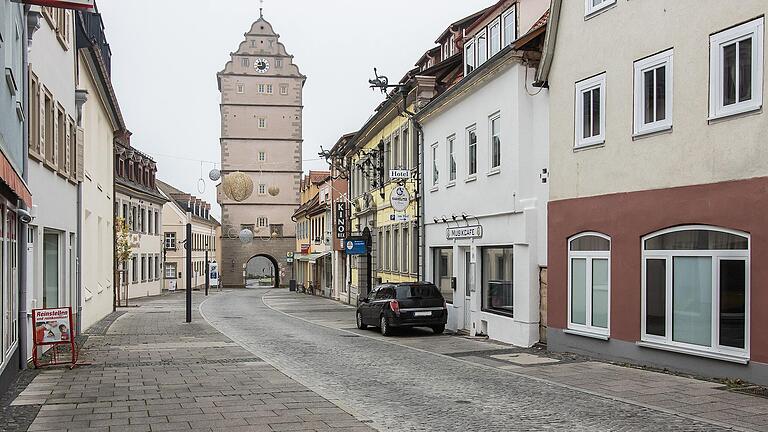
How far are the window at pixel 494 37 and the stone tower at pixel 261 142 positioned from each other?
52.1 m

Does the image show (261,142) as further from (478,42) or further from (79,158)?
→ (79,158)

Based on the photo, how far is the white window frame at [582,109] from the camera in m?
16.0

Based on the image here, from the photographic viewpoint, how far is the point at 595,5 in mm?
16297

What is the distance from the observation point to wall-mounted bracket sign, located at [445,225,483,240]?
22228mm

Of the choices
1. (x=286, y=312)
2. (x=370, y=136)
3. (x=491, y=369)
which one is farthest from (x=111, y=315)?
(x=491, y=369)

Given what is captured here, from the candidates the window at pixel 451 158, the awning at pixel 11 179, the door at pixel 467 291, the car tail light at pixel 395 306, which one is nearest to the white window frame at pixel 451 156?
the window at pixel 451 158

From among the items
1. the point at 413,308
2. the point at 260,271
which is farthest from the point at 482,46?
the point at 260,271

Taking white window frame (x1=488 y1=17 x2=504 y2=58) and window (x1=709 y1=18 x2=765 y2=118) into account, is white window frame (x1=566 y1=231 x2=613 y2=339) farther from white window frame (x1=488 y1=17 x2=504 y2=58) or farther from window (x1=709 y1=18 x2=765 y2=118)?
white window frame (x1=488 y1=17 x2=504 y2=58)

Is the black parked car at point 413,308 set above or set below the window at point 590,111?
below

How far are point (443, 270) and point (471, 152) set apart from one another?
4.42 metres

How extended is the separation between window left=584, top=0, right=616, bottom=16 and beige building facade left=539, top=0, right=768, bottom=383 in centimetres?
3

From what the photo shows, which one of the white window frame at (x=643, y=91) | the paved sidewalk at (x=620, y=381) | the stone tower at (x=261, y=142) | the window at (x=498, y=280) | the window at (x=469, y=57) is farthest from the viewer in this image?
the stone tower at (x=261, y=142)

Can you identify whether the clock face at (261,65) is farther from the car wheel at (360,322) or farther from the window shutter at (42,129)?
the window shutter at (42,129)

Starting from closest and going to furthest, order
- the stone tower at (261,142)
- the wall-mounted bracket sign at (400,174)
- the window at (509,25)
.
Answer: the window at (509,25) → the wall-mounted bracket sign at (400,174) → the stone tower at (261,142)
